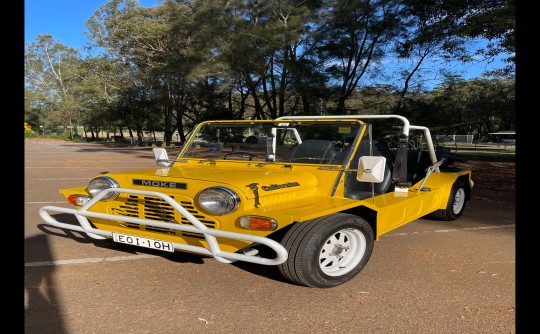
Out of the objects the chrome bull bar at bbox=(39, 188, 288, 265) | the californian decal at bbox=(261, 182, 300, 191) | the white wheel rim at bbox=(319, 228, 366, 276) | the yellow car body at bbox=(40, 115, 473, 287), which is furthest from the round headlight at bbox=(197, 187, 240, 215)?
the white wheel rim at bbox=(319, 228, 366, 276)

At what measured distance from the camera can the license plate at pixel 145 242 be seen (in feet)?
11.3

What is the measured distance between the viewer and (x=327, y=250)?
356 centimetres

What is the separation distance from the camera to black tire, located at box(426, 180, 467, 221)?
19.6 ft

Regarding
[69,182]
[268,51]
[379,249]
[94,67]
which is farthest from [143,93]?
[379,249]

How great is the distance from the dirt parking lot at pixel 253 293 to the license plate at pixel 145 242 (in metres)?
0.33

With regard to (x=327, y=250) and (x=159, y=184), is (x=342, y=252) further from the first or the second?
A: (x=159, y=184)

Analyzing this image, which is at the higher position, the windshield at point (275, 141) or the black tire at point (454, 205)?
the windshield at point (275, 141)

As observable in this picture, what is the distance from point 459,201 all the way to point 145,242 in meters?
4.95

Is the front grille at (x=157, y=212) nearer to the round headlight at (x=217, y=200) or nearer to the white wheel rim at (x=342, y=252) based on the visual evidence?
the round headlight at (x=217, y=200)

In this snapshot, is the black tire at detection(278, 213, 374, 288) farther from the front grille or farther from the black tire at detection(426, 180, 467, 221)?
the black tire at detection(426, 180, 467, 221)

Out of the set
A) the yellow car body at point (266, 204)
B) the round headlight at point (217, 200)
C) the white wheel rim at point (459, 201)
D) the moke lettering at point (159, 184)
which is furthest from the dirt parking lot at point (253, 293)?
the white wheel rim at point (459, 201)
